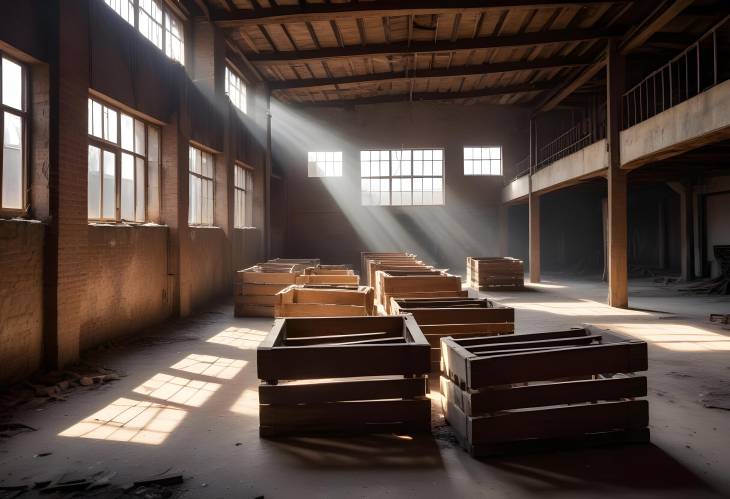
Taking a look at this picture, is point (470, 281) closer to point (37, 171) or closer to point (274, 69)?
point (274, 69)

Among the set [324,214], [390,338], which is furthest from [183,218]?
[324,214]

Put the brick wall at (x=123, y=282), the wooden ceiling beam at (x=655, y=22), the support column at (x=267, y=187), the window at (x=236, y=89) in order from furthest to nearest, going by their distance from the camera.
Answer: the support column at (x=267, y=187) < the window at (x=236, y=89) < the wooden ceiling beam at (x=655, y=22) < the brick wall at (x=123, y=282)

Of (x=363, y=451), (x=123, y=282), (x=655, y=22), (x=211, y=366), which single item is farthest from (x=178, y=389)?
(x=655, y=22)

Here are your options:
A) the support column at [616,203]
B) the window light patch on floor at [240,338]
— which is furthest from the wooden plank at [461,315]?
the support column at [616,203]

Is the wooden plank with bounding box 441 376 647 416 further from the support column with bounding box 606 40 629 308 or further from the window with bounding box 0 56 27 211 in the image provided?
the support column with bounding box 606 40 629 308

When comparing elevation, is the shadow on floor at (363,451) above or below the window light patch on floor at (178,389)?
above

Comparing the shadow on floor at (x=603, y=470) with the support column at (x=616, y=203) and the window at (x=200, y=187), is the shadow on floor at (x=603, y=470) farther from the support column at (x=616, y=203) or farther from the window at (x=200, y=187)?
the window at (x=200, y=187)

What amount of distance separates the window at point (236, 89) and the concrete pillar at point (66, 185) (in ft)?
27.7

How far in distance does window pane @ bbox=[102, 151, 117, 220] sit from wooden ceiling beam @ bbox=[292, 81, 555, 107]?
15.1 m

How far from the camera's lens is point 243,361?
7.18m

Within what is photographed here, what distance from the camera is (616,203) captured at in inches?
489

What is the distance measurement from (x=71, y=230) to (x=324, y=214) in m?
17.8

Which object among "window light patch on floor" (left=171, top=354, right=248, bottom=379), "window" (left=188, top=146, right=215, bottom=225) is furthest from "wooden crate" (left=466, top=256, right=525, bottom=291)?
"window light patch on floor" (left=171, top=354, right=248, bottom=379)

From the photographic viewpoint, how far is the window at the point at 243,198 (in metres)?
17.0
